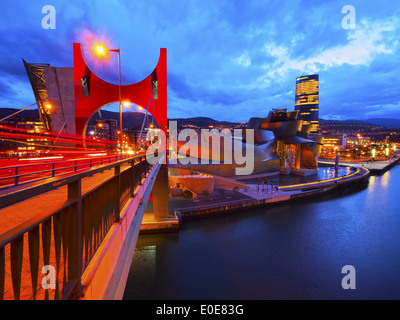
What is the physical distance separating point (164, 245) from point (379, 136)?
629 ft

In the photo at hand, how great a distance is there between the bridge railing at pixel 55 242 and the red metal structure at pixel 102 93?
12861 mm

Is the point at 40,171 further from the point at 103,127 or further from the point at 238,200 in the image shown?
the point at 103,127

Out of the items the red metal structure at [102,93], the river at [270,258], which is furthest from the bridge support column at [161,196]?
the red metal structure at [102,93]

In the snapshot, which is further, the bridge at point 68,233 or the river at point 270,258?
the river at point 270,258

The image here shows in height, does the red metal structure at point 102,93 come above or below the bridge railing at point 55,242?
above

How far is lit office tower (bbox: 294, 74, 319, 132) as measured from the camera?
444ft

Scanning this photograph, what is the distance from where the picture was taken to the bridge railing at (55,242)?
1.12 m

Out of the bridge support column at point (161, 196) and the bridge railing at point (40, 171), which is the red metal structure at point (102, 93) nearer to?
the bridge support column at point (161, 196)

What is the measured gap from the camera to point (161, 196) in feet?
44.6

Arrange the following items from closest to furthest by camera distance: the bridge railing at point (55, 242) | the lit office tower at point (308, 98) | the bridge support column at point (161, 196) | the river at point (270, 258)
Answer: the bridge railing at point (55, 242) → the river at point (270, 258) → the bridge support column at point (161, 196) → the lit office tower at point (308, 98)

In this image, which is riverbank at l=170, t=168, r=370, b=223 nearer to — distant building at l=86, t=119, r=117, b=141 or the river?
the river

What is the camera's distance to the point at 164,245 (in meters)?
12.4

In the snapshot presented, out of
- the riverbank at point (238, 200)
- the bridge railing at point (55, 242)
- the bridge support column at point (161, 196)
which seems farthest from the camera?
the riverbank at point (238, 200)

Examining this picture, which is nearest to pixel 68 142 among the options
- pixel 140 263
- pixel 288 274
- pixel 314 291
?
pixel 140 263
